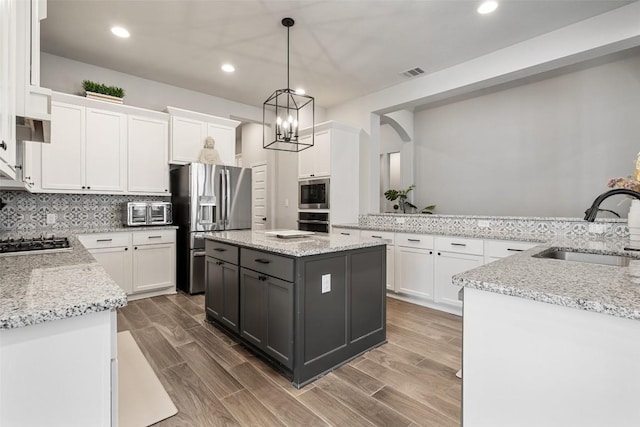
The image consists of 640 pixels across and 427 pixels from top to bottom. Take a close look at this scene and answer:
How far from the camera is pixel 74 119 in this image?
3.54 meters

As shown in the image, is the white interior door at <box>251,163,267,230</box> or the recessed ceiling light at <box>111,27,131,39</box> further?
the white interior door at <box>251,163,267,230</box>

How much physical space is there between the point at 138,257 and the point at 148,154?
1321mm

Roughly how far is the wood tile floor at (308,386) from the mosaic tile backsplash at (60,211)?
5.11 ft

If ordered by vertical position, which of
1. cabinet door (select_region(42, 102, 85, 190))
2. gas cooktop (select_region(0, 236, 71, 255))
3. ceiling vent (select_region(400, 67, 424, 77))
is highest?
ceiling vent (select_region(400, 67, 424, 77))

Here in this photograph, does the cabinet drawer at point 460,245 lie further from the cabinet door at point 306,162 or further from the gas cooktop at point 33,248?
the gas cooktop at point 33,248

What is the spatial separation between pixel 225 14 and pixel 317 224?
2946 millimetres

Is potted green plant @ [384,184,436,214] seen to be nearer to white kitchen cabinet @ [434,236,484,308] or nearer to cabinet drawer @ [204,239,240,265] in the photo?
A: white kitchen cabinet @ [434,236,484,308]

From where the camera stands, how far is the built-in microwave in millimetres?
4694

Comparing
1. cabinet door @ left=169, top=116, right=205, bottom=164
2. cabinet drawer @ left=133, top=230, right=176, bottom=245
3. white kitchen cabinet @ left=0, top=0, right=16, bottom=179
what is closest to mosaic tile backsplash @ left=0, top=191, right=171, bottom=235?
cabinet drawer @ left=133, top=230, right=176, bottom=245

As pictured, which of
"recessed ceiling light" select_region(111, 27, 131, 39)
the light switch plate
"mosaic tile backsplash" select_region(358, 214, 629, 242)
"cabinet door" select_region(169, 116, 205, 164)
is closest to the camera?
the light switch plate

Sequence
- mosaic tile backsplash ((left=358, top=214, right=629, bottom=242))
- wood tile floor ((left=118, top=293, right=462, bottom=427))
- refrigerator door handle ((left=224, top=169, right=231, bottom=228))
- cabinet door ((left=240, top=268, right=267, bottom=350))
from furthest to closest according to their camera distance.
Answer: refrigerator door handle ((left=224, top=169, right=231, bottom=228)), mosaic tile backsplash ((left=358, top=214, right=629, bottom=242)), cabinet door ((left=240, top=268, right=267, bottom=350)), wood tile floor ((left=118, top=293, right=462, bottom=427))

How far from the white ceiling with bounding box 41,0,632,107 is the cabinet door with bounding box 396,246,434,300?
232 centimetres

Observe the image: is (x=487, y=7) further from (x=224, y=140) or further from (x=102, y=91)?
(x=102, y=91)

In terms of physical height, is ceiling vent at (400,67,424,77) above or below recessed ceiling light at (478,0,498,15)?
above
